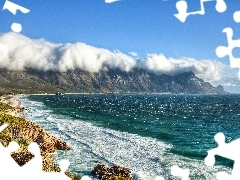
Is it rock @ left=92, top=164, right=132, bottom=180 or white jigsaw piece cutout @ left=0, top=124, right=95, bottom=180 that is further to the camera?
rock @ left=92, top=164, right=132, bottom=180

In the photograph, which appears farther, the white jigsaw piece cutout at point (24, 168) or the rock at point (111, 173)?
the rock at point (111, 173)

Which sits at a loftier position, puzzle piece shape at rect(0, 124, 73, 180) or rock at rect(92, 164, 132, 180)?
puzzle piece shape at rect(0, 124, 73, 180)

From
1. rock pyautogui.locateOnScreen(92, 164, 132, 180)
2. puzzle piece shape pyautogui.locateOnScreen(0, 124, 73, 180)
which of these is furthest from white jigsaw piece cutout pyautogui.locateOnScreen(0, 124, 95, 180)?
rock pyautogui.locateOnScreen(92, 164, 132, 180)

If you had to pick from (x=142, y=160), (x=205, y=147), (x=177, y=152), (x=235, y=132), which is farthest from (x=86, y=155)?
(x=235, y=132)

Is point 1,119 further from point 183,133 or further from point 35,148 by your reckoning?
point 35,148

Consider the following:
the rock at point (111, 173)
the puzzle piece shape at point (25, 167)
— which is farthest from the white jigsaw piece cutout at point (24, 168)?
the rock at point (111, 173)

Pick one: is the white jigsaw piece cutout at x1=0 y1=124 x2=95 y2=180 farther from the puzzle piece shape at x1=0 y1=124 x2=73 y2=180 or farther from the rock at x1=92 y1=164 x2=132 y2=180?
the rock at x1=92 y1=164 x2=132 y2=180

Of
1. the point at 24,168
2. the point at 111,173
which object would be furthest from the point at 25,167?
the point at 111,173

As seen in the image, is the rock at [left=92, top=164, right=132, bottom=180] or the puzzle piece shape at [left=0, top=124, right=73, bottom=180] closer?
the puzzle piece shape at [left=0, top=124, right=73, bottom=180]

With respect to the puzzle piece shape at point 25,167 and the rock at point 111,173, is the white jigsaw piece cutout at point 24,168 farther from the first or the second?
the rock at point 111,173

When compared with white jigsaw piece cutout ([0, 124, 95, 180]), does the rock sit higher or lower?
lower

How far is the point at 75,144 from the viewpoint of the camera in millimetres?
50281

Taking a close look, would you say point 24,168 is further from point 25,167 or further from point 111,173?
point 111,173

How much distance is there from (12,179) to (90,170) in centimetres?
2952
